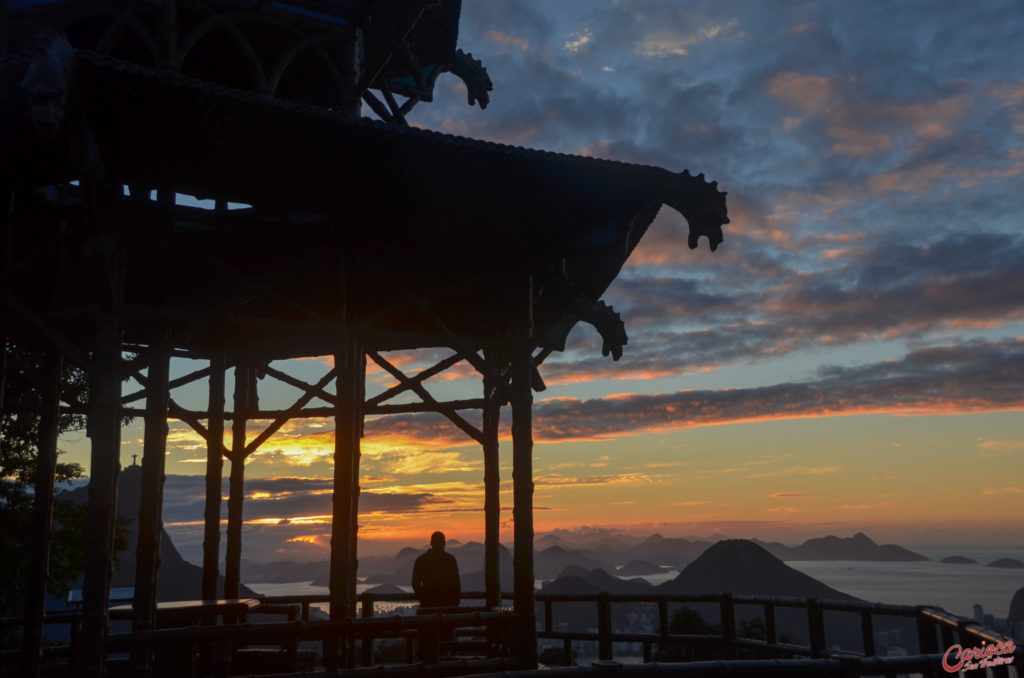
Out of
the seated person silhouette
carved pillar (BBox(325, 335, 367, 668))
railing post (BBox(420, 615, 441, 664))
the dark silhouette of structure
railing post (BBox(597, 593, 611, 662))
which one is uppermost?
the dark silhouette of structure

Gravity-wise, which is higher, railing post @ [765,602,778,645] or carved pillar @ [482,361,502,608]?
carved pillar @ [482,361,502,608]

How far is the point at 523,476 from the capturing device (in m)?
10.0

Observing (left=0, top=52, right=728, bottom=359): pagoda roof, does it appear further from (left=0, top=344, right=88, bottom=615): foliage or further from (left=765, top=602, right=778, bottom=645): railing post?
(left=0, top=344, right=88, bottom=615): foliage

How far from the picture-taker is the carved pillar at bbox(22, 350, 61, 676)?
463 inches

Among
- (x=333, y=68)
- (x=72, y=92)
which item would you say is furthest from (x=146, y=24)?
(x=72, y=92)

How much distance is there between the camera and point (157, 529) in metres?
12.8

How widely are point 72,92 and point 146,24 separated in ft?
23.5

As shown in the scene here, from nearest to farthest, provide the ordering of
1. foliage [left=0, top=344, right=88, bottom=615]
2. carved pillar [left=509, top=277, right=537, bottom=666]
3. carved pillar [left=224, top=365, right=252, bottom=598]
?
carved pillar [left=509, top=277, right=537, bottom=666]
carved pillar [left=224, top=365, right=252, bottom=598]
foliage [left=0, top=344, right=88, bottom=615]

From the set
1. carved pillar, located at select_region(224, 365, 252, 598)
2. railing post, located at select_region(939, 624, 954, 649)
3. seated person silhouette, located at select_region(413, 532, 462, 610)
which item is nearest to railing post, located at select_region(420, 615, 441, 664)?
seated person silhouette, located at select_region(413, 532, 462, 610)

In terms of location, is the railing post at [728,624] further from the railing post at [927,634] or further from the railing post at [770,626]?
the railing post at [927,634]

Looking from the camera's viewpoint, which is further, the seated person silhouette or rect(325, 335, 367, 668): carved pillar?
the seated person silhouette

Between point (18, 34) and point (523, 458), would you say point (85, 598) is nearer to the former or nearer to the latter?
point (523, 458)

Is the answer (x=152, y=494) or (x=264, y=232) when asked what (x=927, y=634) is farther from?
(x=152, y=494)

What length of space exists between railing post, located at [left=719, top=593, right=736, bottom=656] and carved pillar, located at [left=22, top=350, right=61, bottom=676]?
30.6ft
